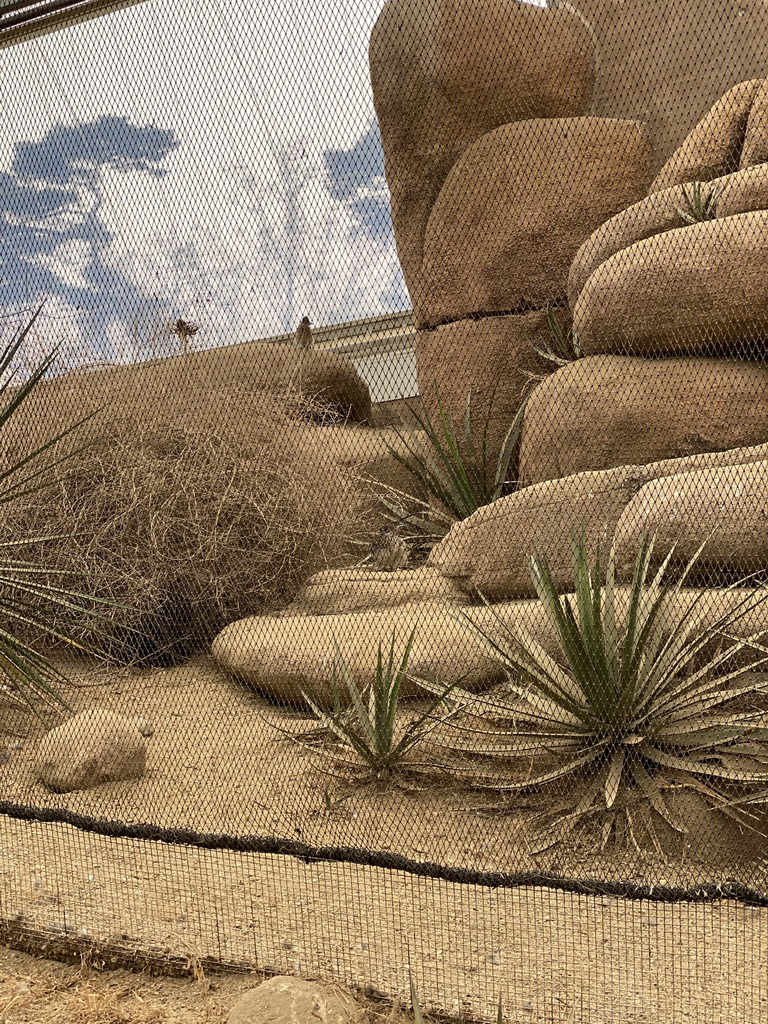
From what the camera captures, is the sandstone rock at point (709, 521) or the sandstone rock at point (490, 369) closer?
the sandstone rock at point (709, 521)

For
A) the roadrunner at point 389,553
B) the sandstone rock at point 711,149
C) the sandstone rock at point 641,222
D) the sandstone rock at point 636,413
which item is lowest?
the roadrunner at point 389,553

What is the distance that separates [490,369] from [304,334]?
1528 millimetres

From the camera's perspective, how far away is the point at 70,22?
384 centimetres

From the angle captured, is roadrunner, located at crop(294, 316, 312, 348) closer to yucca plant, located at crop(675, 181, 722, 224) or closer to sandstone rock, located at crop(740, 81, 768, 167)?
yucca plant, located at crop(675, 181, 722, 224)

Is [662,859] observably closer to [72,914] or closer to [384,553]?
[72,914]

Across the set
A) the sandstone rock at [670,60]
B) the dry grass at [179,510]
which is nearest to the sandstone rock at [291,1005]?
the dry grass at [179,510]

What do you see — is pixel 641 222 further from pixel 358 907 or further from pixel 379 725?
pixel 358 907

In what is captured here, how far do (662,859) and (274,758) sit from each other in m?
1.44

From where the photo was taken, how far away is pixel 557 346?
5.39 meters

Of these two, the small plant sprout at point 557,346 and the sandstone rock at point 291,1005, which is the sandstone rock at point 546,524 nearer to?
the small plant sprout at point 557,346

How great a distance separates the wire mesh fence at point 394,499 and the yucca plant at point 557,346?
34 millimetres

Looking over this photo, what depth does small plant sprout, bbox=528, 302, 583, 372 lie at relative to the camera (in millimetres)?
5090

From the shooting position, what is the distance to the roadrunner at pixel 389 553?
5004 millimetres

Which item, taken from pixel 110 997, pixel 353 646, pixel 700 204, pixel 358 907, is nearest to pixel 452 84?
pixel 700 204
